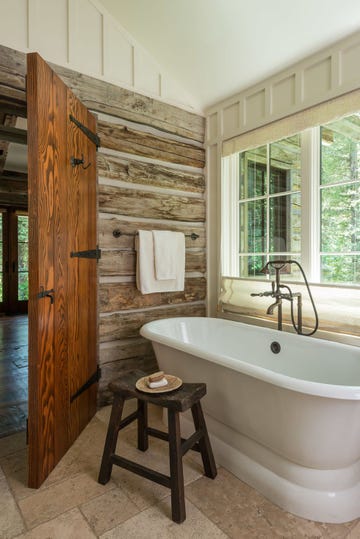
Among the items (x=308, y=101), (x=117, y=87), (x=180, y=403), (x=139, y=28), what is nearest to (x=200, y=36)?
(x=139, y=28)

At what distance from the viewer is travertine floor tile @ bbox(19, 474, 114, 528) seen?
1.58 meters

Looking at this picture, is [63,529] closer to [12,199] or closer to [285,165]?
[285,165]

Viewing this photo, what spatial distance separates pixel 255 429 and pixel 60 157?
1792 mm

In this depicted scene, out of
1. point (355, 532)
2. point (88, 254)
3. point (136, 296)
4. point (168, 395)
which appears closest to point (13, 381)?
point (136, 296)

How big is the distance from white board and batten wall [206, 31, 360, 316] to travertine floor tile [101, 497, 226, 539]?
75.4 inches

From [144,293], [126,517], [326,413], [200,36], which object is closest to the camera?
[326,413]

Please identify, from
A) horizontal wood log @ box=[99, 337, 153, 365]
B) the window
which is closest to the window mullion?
the window

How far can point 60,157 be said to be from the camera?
197 centimetres

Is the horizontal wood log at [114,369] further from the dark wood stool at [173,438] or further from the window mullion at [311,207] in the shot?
the window mullion at [311,207]

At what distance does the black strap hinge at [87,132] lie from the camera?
2.16 metres

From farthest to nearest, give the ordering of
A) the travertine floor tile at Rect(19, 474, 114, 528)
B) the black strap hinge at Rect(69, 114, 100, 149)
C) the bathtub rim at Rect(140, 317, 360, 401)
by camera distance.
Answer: the black strap hinge at Rect(69, 114, 100, 149)
the travertine floor tile at Rect(19, 474, 114, 528)
the bathtub rim at Rect(140, 317, 360, 401)

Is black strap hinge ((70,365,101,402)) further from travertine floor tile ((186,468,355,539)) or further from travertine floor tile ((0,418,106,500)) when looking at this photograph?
travertine floor tile ((186,468,355,539))

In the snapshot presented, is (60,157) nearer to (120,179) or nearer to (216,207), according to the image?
(120,179)

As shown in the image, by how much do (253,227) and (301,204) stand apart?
532 mm
